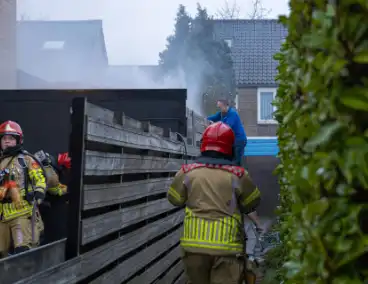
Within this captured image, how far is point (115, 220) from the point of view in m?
4.61

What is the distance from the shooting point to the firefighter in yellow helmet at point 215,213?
417cm

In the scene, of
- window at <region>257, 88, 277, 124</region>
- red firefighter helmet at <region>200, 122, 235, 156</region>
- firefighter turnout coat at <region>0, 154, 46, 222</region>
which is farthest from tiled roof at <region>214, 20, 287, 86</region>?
red firefighter helmet at <region>200, 122, 235, 156</region>

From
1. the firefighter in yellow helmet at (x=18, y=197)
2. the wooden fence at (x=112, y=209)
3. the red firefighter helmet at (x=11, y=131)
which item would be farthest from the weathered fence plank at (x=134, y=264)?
the red firefighter helmet at (x=11, y=131)

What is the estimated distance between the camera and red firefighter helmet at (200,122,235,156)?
4.35 metres

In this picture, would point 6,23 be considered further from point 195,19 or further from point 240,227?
point 240,227

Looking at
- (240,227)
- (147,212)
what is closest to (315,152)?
(240,227)

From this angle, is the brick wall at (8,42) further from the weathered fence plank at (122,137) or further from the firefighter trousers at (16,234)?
the firefighter trousers at (16,234)

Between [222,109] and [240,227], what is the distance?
197 inches

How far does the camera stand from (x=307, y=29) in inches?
Answer: 78.8

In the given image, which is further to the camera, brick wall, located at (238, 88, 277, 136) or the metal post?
brick wall, located at (238, 88, 277, 136)

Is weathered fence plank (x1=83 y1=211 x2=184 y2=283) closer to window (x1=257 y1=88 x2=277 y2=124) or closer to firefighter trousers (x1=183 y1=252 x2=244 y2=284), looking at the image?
firefighter trousers (x1=183 y1=252 x2=244 y2=284)

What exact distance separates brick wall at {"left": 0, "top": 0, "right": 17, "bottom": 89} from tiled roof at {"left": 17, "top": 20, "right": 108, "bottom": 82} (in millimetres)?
2894

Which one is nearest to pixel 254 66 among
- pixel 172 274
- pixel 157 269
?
pixel 172 274

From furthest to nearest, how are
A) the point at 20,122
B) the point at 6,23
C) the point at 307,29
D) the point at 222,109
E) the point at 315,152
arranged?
the point at 6,23, the point at 222,109, the point at 20,122, the point at 307,29, the point at 315,152
